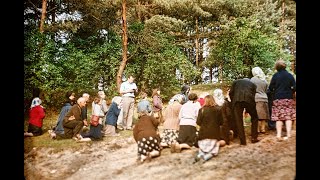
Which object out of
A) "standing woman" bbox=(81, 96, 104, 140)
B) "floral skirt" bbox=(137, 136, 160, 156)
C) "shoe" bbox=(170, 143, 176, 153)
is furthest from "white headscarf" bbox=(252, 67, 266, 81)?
"standing woman" bbox=(81, 96, 104, 140)

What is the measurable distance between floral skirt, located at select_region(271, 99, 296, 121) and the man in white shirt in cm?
208

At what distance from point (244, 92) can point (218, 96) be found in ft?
1.22

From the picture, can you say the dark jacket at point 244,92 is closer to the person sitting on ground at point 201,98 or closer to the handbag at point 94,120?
the person sitting on ground at point 201,98

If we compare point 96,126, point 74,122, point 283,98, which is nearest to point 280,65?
point 283,98

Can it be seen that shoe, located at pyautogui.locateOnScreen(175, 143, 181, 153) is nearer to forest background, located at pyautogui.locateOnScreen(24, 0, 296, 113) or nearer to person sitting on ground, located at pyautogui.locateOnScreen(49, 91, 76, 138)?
forest background, located at pyautogui.locateOnScreen(24, 0, 296, 113)

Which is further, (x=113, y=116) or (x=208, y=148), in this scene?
(x=113, y=116)

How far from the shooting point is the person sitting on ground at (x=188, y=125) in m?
5.15

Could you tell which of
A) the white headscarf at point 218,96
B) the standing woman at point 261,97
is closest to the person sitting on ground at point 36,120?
the white headscarf at point 218,96

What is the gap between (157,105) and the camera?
5.48 m

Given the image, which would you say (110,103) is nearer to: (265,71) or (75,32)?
(75,32)

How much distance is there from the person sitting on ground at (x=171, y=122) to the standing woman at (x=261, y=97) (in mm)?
1123

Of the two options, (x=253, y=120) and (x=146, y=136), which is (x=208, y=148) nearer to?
(x=253, y=120)
